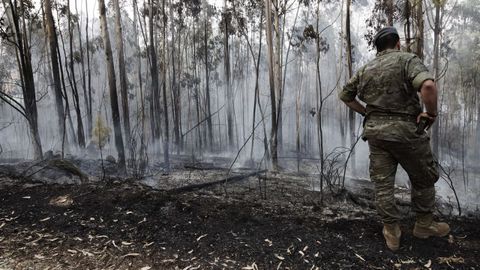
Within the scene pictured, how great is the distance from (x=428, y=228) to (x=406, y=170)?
0.49 m

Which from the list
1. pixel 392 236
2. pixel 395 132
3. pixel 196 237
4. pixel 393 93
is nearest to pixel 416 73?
pixel 393 93

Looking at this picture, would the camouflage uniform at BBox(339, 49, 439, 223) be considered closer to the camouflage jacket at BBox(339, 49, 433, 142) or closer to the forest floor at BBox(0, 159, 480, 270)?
the camouflage jacket at BBox(339, 49, 433, 142)

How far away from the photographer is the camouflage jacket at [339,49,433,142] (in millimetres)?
2285

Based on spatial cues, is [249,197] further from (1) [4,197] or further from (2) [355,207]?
(1) [4,197]

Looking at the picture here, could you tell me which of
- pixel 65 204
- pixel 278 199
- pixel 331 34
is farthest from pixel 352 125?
pixel 331 34

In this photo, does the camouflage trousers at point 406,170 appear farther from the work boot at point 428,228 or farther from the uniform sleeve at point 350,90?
the uniform sleeve at point 350,90

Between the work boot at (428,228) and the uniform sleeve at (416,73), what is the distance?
40.0 inches

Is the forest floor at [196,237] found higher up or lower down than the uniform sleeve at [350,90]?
lower down

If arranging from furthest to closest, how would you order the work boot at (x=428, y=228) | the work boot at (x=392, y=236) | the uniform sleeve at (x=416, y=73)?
the work boot at (x=428, y=228)
the work boot at (x=392, y=236)
the uniform sleeve at (x=416, y=73)

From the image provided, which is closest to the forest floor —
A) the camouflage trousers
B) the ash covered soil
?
the ash covered soil

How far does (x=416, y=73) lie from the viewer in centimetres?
221

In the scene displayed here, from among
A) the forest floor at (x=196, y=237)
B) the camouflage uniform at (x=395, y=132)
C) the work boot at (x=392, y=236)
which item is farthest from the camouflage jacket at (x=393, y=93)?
the forest floor at (x=196, y=237)

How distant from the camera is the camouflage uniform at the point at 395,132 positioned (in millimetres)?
2301

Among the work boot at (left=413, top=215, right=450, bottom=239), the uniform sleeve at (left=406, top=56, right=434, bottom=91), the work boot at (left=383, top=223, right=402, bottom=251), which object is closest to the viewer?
the uniform sleeve at (left=406, top=56, right=434, bottom=91)
